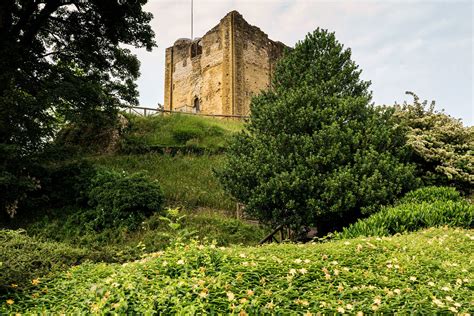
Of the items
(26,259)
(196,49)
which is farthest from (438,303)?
(196,49)

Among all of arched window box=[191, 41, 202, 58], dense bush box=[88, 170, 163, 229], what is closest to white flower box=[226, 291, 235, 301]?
dense bush box=[88, 170, 163, 229]

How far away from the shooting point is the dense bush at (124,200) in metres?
13.6

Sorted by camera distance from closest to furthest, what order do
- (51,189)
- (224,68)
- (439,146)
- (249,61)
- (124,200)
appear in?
1. (439,146)
2. (124,200)
3. (51,189)
4. (224,68)
5. (249,61)

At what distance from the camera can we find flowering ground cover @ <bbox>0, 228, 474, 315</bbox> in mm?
3680

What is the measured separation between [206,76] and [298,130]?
90.5ft

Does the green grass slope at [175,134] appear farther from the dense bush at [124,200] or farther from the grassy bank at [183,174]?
the dense bush at [124,200]

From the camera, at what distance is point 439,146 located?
11148mm

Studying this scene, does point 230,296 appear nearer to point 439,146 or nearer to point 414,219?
point 414,219

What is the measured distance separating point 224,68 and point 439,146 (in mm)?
25520

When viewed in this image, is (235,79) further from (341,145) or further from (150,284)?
(150,284)

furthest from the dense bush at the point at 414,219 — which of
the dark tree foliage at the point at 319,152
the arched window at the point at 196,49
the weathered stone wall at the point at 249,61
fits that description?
the arched window at the point at 196,49

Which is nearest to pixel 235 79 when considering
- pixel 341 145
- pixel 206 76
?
pixel 206 76

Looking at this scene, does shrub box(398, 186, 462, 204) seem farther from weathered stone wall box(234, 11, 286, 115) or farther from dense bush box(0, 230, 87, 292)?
weathered stone wall box(234, 11, 286, 115)

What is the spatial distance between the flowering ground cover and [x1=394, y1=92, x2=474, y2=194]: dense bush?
5.95m
